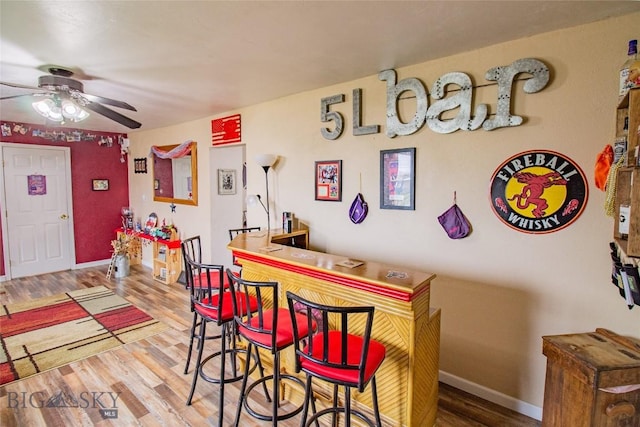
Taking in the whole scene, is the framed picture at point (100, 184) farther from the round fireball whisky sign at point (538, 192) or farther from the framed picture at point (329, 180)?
the round fireball whisky sign at point (538, 192)

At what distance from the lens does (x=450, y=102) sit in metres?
2.33

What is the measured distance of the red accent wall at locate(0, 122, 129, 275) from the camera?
553 centimetres

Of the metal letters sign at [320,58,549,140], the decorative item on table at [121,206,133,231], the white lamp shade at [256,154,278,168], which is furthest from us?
the decorative item on table at [121,206,133,231]

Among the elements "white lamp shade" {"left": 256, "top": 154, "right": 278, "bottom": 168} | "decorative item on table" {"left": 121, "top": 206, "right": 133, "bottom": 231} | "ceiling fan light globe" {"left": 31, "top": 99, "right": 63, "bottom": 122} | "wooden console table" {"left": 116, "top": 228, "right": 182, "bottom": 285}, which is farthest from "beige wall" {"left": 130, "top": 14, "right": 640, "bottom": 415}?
"decorative item on table" {"left": 121, "top": 206, "right": 133, "bottom": 231}

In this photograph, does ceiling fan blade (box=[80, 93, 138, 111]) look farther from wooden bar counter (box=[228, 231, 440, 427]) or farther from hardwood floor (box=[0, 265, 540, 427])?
hardwood floor (box=[0, 265, 540, 427])

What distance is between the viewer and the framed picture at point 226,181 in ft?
A: 14.1

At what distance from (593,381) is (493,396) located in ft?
3.20

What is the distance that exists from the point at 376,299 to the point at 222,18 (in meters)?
1.79

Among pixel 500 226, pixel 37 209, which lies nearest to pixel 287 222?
pixel 500 226

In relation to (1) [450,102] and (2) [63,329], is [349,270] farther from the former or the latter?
(2) [63,329]

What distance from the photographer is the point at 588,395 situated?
1535 millimetres

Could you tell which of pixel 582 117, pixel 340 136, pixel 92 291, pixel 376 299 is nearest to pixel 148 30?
pixel 340 136

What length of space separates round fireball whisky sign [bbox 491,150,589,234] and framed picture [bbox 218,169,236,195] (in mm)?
3159

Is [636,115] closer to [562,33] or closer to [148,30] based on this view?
[562,33]
